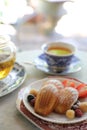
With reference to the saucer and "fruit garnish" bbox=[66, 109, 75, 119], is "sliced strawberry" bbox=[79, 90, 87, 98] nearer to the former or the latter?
"fruit garnish" bbox=[66, 109, 75, 119]

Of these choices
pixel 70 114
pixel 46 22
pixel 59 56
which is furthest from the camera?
pixel 46 22

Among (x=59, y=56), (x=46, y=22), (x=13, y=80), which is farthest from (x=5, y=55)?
(x=46, y=22)

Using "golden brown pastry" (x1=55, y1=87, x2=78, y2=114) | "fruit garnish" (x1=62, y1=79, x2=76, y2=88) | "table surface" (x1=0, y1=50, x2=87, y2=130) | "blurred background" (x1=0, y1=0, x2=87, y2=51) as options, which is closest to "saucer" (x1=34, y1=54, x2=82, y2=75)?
"table surface" (x1=0, y1=50, x2=87, y2=130)

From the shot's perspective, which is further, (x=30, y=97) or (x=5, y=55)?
(x=5, y=55)

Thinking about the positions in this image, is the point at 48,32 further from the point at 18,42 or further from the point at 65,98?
the point at 65,98

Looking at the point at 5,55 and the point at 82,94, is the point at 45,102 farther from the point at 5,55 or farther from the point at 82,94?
the point at 5,55

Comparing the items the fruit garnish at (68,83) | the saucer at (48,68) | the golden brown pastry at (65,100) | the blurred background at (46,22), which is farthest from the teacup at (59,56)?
the blurred background at (46,22)

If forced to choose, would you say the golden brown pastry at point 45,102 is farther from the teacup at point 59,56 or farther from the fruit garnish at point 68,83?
the teacup at point 59,56
